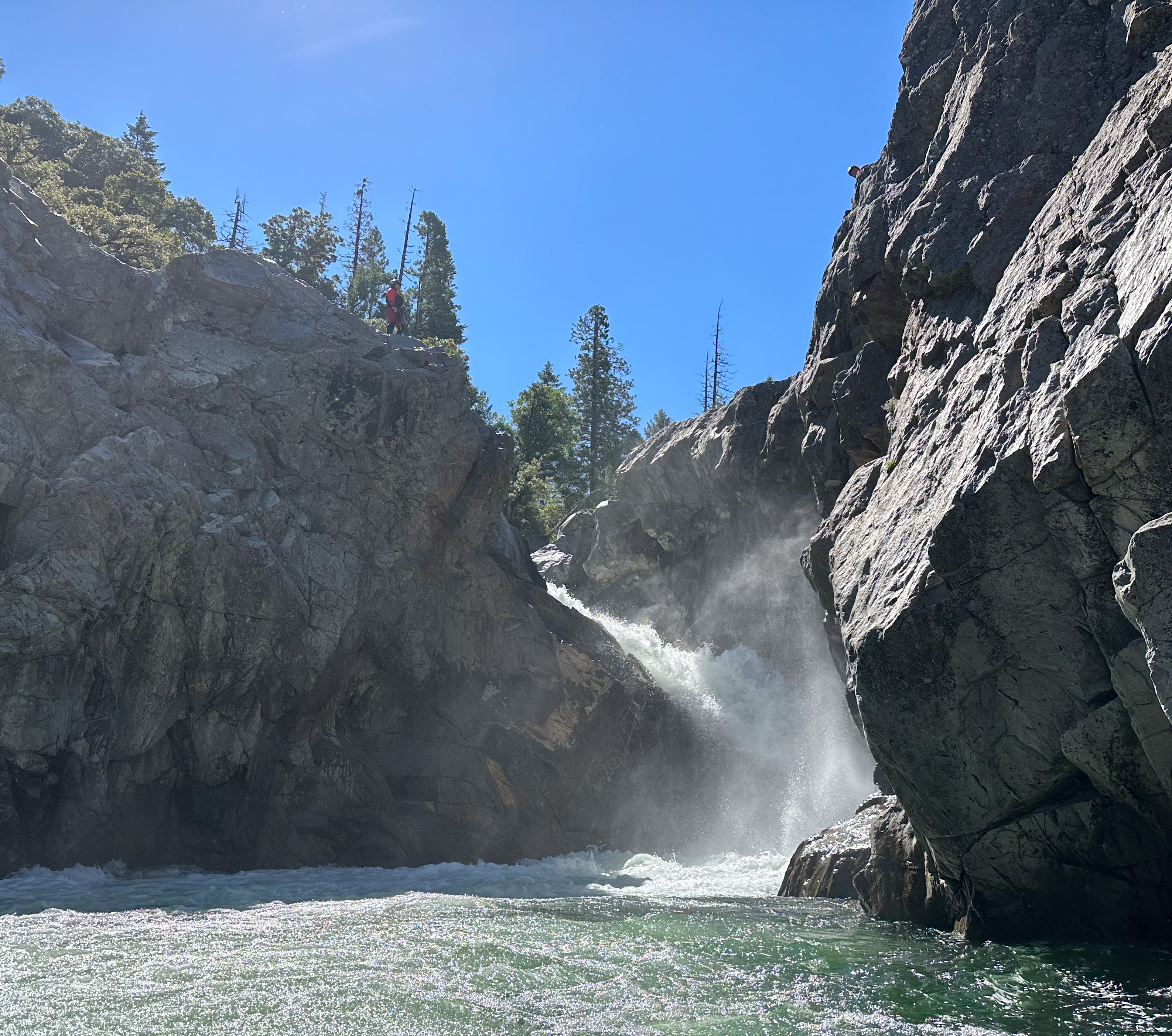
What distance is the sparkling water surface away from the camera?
938 cm

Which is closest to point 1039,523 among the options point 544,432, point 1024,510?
point 1024,510

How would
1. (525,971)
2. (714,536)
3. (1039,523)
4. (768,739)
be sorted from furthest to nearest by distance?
1. (714,536)
2. (768,739)
3. (1039,523)
4. (525,971)

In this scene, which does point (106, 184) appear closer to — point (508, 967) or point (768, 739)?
point (768, 739)

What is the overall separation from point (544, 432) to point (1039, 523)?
5112 centimetres

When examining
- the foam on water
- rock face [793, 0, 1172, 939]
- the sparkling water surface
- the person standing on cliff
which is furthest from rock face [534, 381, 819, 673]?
the sparkling water surface

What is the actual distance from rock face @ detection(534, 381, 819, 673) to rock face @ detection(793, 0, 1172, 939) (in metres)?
13.8

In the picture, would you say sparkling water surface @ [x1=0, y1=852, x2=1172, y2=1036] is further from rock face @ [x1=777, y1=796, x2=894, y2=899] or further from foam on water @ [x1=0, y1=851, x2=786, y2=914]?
rock face @ [x1=777, y1=796, x2=894, y2=899]

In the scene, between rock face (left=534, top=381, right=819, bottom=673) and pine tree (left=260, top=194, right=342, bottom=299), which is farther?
pine tree (left=260, top=194, right=342, bottom=299)

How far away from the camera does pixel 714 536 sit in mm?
40625

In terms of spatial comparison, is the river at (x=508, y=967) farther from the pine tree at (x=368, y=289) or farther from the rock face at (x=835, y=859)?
the pine tree at (x=368, y=289)

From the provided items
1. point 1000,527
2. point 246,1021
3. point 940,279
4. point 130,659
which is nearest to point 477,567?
point 130,659

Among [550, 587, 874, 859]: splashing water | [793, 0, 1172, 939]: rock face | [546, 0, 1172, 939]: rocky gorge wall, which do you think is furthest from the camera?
[550, 587, 874, 859]: splashing water

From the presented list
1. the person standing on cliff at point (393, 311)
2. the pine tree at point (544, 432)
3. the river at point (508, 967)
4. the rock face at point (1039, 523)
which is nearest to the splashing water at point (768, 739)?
the river at point (508, 967)

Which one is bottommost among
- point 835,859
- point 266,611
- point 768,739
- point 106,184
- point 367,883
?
point 367,883
